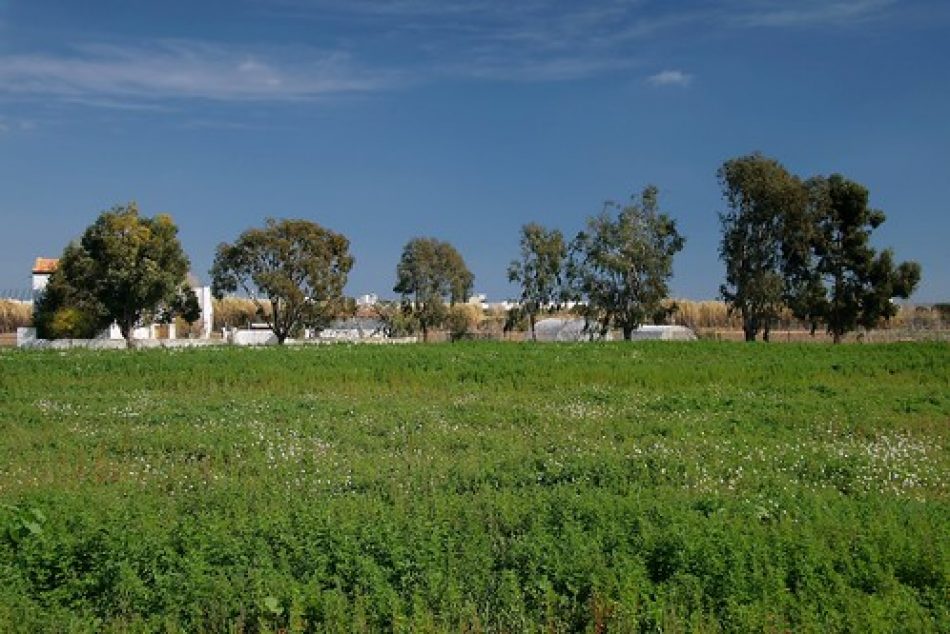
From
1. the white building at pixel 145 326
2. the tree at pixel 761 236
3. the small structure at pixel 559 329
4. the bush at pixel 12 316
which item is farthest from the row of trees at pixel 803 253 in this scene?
the bush at pixel 12 316

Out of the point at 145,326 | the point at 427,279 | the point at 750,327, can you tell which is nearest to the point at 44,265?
the point at 145,326

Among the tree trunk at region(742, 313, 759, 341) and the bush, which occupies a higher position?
the bush

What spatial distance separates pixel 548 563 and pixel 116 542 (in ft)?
13.6

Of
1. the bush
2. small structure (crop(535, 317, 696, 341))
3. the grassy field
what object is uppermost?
the bush

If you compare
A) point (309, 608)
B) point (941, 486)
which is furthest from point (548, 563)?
point (941, 486)

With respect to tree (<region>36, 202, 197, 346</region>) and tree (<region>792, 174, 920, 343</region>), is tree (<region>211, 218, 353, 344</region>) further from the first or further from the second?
tree (<region>792, 174, 920, 343</region>)

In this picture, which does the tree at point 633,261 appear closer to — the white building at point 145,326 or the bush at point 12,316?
the white building at point 145,326

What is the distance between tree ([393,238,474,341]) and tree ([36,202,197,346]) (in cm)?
2891

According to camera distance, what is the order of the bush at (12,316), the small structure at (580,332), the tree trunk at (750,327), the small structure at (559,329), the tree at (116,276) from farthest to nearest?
the bush at (12,316) → the small structure at (559,329) → the small structure at (580,332) → the tree trunk at (750,327) → the tree at (116,276)

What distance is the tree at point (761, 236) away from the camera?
66.3 metres

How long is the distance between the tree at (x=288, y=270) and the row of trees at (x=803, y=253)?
32.2 metres

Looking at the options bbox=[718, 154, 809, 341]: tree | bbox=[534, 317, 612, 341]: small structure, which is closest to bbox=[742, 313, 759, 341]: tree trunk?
bbox=[718, 154, 809, 341]: tree

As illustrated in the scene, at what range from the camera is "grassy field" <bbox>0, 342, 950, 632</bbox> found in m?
7.68

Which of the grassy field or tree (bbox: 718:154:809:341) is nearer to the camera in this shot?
the grassy field
